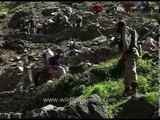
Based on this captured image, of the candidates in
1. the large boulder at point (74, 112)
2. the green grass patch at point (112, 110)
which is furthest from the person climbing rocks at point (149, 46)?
the large boulder at point (74, 112)

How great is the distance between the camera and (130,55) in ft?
43.5

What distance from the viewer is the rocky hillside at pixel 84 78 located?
11.2 m

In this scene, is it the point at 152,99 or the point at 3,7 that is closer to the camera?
the point at 152,99

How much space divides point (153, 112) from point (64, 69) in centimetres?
809

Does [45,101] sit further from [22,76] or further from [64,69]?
[22,76]

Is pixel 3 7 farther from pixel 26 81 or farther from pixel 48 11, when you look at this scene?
pixel 26 81

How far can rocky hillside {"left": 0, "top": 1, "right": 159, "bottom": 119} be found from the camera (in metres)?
11.2

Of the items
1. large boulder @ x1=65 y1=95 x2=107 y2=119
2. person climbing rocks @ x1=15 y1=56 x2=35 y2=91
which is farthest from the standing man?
person climbing rocks @ x1=15 y1=56 x2=35 y2=91

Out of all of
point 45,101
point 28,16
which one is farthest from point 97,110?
point 28,16

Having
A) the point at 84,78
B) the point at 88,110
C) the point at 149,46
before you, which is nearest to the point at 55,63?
the point at 149,46

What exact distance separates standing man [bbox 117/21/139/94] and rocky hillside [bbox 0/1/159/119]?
439 mm

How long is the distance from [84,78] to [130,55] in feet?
10.3

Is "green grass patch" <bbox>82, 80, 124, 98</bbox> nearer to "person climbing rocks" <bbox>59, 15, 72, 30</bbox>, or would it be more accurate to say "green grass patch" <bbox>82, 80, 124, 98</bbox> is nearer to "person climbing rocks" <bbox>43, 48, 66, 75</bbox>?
"person climbing rocks" <bbox>43, 48, 66, 75</bbox>

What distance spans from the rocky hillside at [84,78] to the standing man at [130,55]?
1.44 ft
